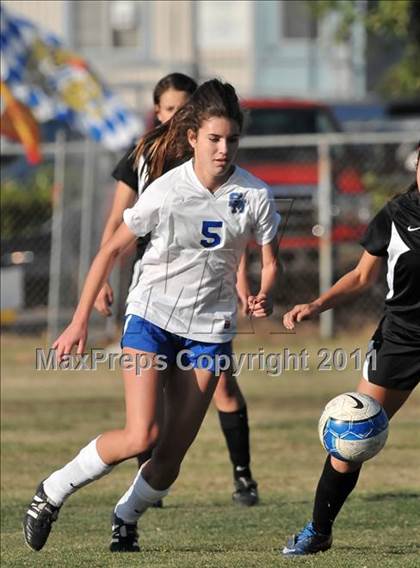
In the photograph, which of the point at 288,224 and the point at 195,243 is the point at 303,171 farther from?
the point at 195,243

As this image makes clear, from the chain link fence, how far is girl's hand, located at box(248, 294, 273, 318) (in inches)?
384

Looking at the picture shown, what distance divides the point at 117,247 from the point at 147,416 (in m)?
0.73

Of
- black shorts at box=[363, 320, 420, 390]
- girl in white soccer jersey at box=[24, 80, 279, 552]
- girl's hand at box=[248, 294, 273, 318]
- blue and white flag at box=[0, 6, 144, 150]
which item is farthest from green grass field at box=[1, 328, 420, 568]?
blue and white flag at box=[0, 6, 144, 150]

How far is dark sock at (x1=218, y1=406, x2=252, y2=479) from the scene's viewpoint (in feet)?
26.6

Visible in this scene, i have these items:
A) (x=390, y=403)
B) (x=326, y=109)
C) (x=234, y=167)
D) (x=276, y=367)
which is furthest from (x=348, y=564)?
(x=326, y=109)

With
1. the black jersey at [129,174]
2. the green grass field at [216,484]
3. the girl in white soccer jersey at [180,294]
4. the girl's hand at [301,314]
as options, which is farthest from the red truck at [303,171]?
the girl's hand at [301,314]

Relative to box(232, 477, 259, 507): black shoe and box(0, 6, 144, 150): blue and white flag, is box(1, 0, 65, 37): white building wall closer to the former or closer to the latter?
box(0, 6, 144, 150): blue and white flag

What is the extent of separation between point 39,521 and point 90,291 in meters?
1.06

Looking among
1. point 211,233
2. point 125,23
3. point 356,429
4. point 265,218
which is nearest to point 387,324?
point 356,429

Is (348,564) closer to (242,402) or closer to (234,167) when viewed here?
(234,167)

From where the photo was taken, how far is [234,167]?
20.8 ft

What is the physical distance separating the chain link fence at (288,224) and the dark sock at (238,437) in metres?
8.06

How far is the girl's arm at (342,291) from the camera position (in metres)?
6.14

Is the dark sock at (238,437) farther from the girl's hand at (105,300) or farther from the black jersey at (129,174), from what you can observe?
the black jersey at (129,174)
